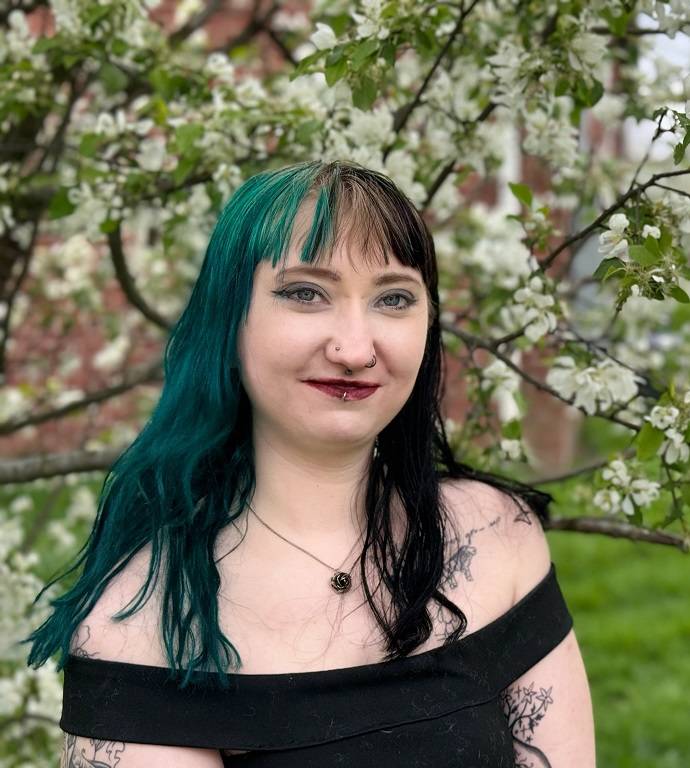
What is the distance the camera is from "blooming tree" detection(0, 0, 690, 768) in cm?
212

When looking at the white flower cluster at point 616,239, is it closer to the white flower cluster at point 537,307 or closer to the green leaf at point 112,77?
the white flower cluster at point 537,307

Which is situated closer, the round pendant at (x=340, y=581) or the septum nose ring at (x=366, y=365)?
the septum nose ring at (x=366, y=365)

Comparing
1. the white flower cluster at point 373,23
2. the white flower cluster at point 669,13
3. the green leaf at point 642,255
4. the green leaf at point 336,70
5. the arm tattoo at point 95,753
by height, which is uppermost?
the white flower cluster at point 373,23

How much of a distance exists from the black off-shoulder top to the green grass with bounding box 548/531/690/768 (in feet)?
8.11

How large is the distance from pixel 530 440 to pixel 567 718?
5.91 meters

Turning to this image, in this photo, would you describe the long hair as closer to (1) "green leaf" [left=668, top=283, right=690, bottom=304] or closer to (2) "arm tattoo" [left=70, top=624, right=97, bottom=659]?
(2) "arm tattoo" [left=70, top=624, right=97, bottom=659]

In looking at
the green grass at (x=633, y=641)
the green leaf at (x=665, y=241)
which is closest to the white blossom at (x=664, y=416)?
the green leaf at (x=665, y=241)

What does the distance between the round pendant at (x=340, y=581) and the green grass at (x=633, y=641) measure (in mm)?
2520

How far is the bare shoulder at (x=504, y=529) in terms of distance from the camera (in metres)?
2.07

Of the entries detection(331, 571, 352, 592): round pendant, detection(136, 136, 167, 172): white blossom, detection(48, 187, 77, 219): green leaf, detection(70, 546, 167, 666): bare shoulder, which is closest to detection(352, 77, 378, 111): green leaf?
detection(136, 136, 167, 172): white blossom

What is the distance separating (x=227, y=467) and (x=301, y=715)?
0.44 m

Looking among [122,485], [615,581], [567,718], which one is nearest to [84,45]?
[122,485]

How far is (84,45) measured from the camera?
2582 millimetres

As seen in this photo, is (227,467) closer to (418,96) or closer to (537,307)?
(537,307)
